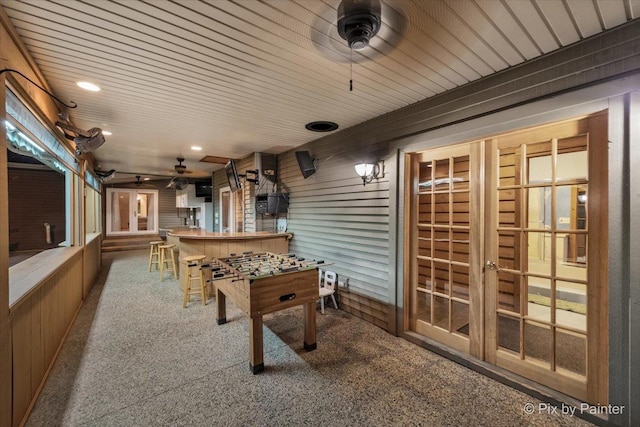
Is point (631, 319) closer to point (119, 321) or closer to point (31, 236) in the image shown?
point (119, 321)

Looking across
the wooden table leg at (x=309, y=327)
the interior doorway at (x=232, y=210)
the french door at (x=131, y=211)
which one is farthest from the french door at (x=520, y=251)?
the french door at (x=131, y=211)

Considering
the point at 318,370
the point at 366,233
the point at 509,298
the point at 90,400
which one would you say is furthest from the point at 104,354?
the point at 509,298

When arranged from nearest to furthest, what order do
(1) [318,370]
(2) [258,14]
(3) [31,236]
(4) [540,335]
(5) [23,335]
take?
(2) [258,14], (5) [23,335], (1) [318,370], (4) [540,335], (3) [31,236]

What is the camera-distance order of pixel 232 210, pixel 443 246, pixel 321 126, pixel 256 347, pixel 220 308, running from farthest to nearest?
pixel 232 210 → pixel 321 126 → pixel 220 308 → pixel 443 246 → pixel 256 347

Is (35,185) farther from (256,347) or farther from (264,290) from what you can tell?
(256,347)

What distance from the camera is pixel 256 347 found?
7.67 feet

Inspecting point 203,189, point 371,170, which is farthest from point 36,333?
point 203,189

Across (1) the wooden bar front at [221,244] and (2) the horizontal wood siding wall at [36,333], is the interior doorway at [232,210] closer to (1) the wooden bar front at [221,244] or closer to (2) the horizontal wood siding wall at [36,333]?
(1) the wooden bar front at [221,244]

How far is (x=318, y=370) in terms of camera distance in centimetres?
237

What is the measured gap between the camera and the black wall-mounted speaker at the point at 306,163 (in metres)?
4.36

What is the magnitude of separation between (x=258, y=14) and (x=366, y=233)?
8.54 ft

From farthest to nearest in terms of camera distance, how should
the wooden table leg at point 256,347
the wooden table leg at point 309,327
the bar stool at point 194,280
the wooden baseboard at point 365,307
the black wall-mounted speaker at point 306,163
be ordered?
the black wall-mounted speaker at point 306,163
the bar stool at point 194,280
the wooden baseboard at point 365,307
the wooden table leg at point 309,327
the wooden table leg at point 256,347

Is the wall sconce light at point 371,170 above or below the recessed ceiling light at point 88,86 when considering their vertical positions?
below

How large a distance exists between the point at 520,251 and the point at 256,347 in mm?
2491
